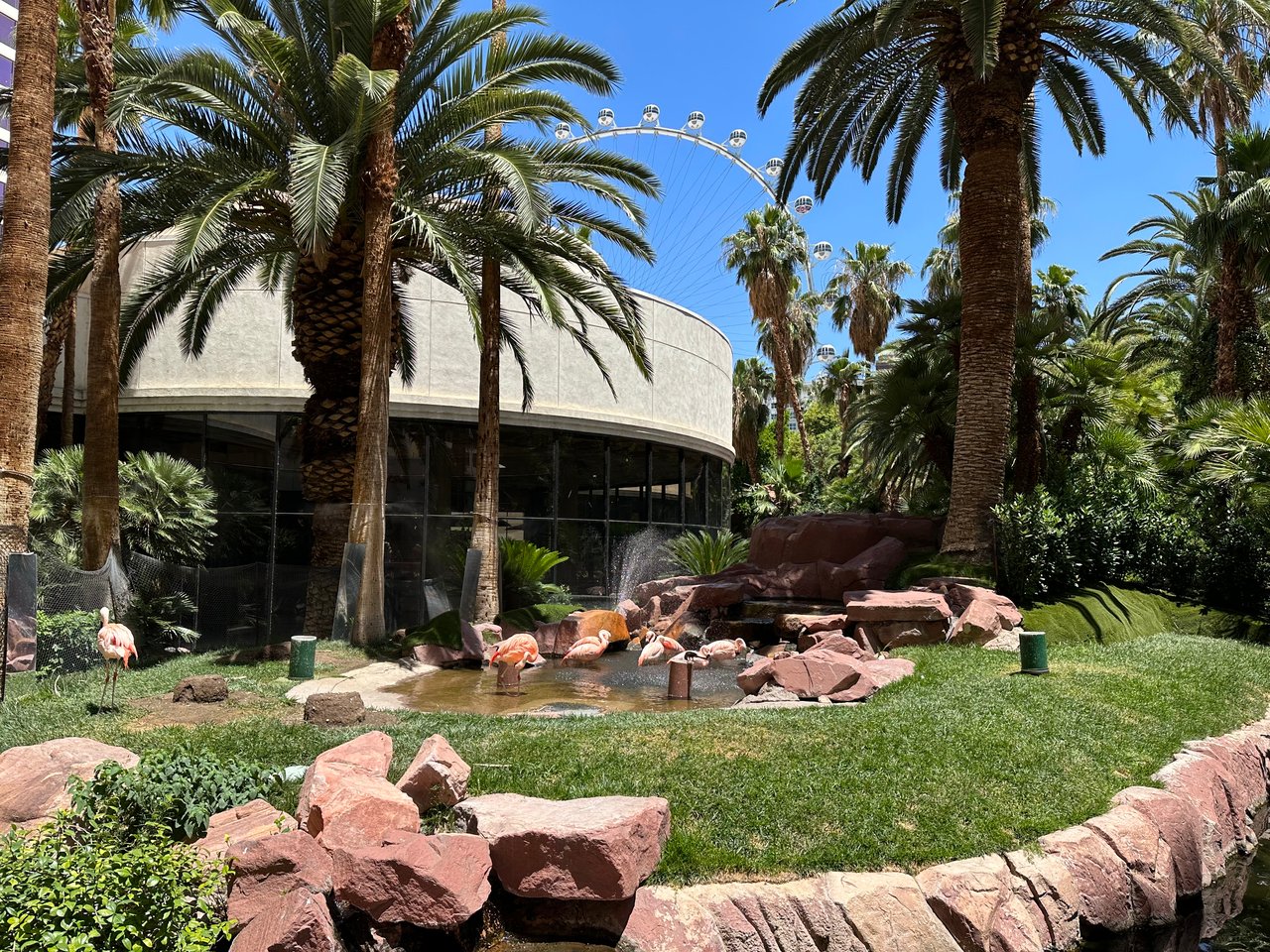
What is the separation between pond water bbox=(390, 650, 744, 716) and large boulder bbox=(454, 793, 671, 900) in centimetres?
372

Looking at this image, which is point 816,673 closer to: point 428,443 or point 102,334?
point 102,334

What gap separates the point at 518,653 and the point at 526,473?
1072cm

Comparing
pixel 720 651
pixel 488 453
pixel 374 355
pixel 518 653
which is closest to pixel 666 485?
pixel 488 453

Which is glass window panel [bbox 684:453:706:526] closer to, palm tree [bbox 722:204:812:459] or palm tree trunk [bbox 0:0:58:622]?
palm tree [bbox 722:204:812:459]

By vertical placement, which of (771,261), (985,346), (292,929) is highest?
(771,261)

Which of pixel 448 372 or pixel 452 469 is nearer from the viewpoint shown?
pixel 448 372

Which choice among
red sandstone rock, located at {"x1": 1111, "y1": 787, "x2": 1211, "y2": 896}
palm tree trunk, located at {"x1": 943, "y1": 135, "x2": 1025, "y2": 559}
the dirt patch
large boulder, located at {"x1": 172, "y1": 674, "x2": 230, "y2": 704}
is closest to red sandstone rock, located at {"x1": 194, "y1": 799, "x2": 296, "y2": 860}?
the dirt patch

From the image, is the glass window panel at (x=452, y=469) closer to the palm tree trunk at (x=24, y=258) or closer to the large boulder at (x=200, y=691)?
the palm tree trunk at (x=24, y=258)

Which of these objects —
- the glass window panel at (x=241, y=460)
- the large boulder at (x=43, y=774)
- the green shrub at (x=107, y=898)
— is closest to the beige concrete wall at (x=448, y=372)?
the glass window panel at (x=241, y=460)

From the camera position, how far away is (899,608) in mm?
12039

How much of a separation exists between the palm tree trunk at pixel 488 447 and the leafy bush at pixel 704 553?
6.42m

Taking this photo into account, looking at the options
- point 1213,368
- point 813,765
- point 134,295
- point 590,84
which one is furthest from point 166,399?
point 1213,368

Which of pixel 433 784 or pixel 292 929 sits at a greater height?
pixel 433 784

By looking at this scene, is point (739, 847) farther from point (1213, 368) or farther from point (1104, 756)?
point (1213, 368)
